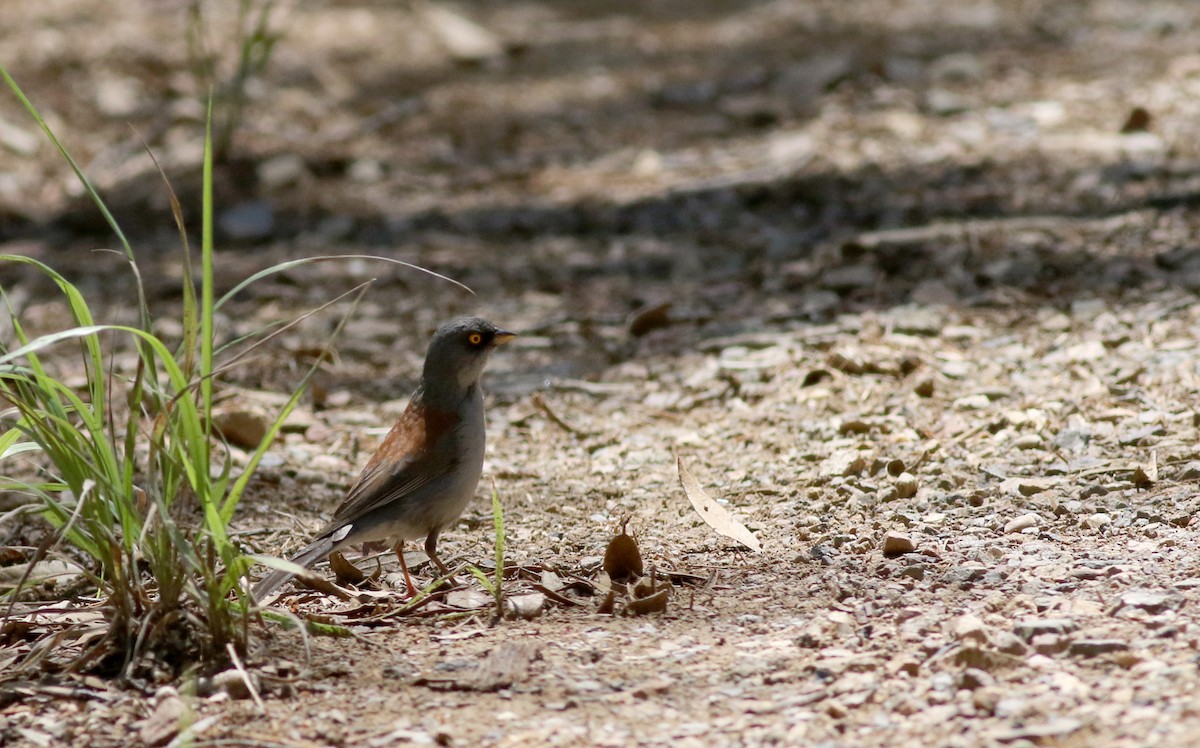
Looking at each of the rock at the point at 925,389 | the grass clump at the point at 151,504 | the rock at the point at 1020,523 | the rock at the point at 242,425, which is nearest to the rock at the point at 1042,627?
the rock at the point at 1020,523

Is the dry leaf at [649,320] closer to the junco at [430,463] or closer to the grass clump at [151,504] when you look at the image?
the junco at [430,463]

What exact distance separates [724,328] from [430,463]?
2416 mm

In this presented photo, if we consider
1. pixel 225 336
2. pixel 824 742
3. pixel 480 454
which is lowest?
pixel 824 742

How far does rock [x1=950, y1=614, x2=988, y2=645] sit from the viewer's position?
3.22 meters

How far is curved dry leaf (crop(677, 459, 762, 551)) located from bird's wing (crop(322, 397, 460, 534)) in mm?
811

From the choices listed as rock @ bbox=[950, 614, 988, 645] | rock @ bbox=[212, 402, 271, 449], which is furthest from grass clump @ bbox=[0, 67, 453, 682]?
rock @ bbox=[212, 402, 271, 449]

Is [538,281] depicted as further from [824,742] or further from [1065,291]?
[824,742]

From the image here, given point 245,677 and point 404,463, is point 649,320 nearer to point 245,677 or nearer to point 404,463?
point 404,463

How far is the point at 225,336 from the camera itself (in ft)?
22.9

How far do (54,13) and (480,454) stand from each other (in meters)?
8.71

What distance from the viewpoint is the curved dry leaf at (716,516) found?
4238 mm

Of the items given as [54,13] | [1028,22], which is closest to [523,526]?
[1028,22]

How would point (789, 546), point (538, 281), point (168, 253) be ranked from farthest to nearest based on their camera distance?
point (168, 253) → point (538, 281) → point (789, 546)

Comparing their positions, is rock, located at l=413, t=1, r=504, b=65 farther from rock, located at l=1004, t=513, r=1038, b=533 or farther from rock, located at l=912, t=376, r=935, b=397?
rock, located at l=1004, t=513, r=1038, b=533
